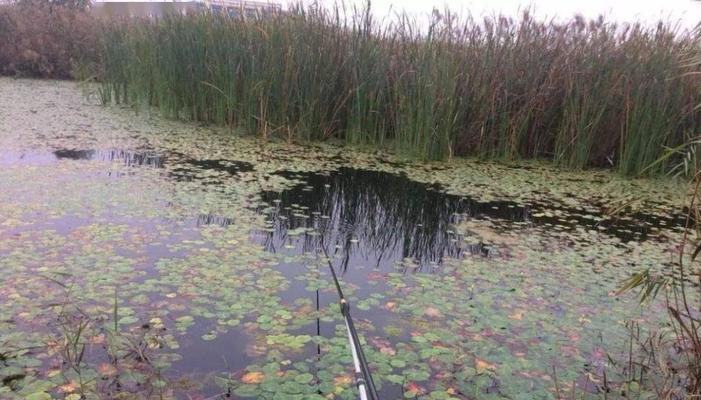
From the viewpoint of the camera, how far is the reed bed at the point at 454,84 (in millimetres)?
5000

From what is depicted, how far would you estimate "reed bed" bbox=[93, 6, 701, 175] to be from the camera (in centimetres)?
500

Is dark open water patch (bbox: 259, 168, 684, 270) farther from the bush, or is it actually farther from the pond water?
the bush

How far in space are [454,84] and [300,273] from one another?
301 centimetres

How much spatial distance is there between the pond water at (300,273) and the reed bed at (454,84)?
2.05 ft

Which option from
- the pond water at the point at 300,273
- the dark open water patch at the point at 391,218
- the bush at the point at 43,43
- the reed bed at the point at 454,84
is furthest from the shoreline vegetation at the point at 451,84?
the bush at the point at 43,43

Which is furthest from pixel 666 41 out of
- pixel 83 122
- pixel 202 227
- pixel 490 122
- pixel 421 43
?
pixel 83 122

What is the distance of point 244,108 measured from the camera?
226 inches

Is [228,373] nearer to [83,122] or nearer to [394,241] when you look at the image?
[394,241]

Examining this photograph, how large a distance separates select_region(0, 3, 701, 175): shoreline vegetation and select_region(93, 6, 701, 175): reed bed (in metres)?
0.01

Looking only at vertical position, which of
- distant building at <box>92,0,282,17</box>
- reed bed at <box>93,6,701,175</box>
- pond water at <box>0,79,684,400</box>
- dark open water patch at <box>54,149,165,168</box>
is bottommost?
pond water at <box>0,79,684,400</box>

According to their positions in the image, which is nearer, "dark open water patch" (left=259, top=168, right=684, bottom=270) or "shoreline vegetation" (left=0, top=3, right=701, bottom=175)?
"dark open water patch" (left=259, top=168, right=684, bottom=270)

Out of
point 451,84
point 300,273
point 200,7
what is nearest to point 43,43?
point 200,7

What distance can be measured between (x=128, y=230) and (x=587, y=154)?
426 cm

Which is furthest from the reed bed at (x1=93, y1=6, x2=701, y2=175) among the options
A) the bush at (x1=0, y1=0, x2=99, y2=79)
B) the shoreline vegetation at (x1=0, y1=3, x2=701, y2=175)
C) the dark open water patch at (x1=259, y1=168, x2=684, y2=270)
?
the bush at (x1=0, y1=0, x2=99, y2=79)
